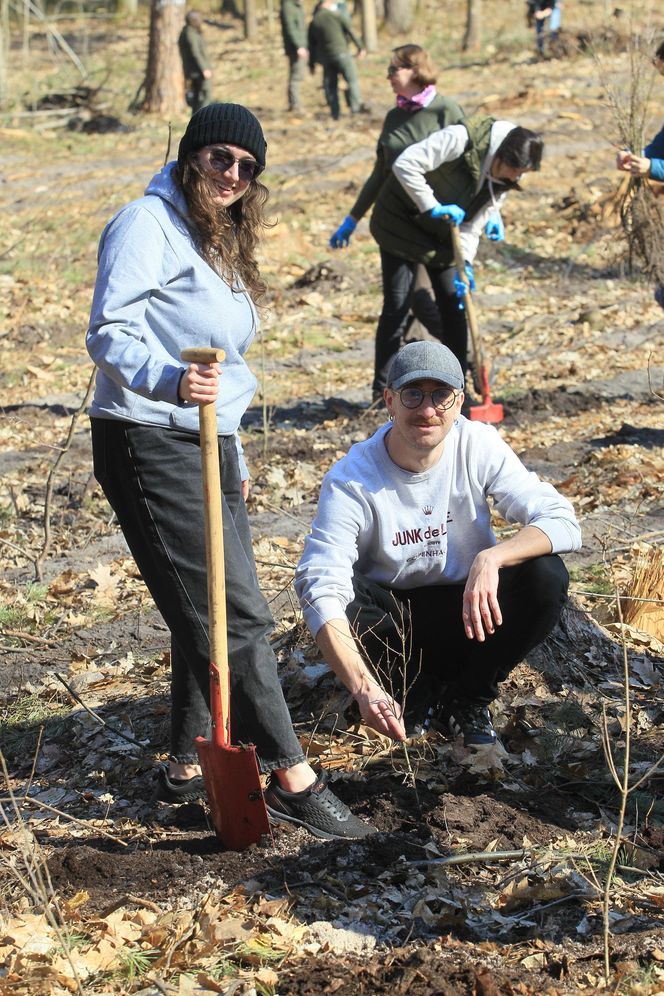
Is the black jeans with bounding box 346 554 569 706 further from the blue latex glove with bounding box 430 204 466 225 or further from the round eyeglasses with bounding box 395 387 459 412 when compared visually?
the blue latex glove with bounding box 430 204 466 225

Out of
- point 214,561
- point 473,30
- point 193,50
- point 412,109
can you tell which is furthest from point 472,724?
point 473,30

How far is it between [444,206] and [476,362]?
1116 mm

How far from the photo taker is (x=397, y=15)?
92.7 feet

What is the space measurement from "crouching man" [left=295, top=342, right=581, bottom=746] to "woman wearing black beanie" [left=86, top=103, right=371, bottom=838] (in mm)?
286

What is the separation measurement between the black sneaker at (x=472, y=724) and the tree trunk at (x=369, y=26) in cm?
2379

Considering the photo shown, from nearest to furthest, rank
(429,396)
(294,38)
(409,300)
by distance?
1. (429,396)
2. (409,300)
3. (294,38)

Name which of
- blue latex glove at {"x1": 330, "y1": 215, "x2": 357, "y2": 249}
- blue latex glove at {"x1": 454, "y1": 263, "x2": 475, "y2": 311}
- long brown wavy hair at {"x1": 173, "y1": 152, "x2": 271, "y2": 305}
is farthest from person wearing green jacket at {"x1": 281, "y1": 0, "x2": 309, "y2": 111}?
long brown wavy hair at {"x1": 173, "y1": 152, "x2": 271, "y2": 305}

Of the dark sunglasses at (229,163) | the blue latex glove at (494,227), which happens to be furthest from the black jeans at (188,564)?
the blue latex glove at (494,227)

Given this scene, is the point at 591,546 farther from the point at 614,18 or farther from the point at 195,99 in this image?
the point at 614,18

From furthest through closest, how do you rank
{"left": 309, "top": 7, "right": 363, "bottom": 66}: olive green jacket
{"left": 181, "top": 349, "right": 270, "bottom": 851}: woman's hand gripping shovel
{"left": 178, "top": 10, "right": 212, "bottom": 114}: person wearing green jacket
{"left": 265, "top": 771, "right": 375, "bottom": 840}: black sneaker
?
{"left": 309, "top": 7, "right": 363, "bottom": 66}: olive green jacket → {"left": 178, "top": 10, "right": 212, "bottom": 114}: person wearing green jacket → {"left": 265, "top": 771, "right": 375, "bottom": 840}: black sneaker → {"left": 181, "top": 349, "right": 270, "bottom": 851}: woman's hand gripping shovel

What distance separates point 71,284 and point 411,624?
9.35m

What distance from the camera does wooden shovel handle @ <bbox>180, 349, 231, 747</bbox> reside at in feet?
9.61

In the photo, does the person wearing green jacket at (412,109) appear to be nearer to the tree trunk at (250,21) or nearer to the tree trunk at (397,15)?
the tree trunk at (397,15)

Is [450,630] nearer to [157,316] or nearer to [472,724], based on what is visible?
[472,724]
